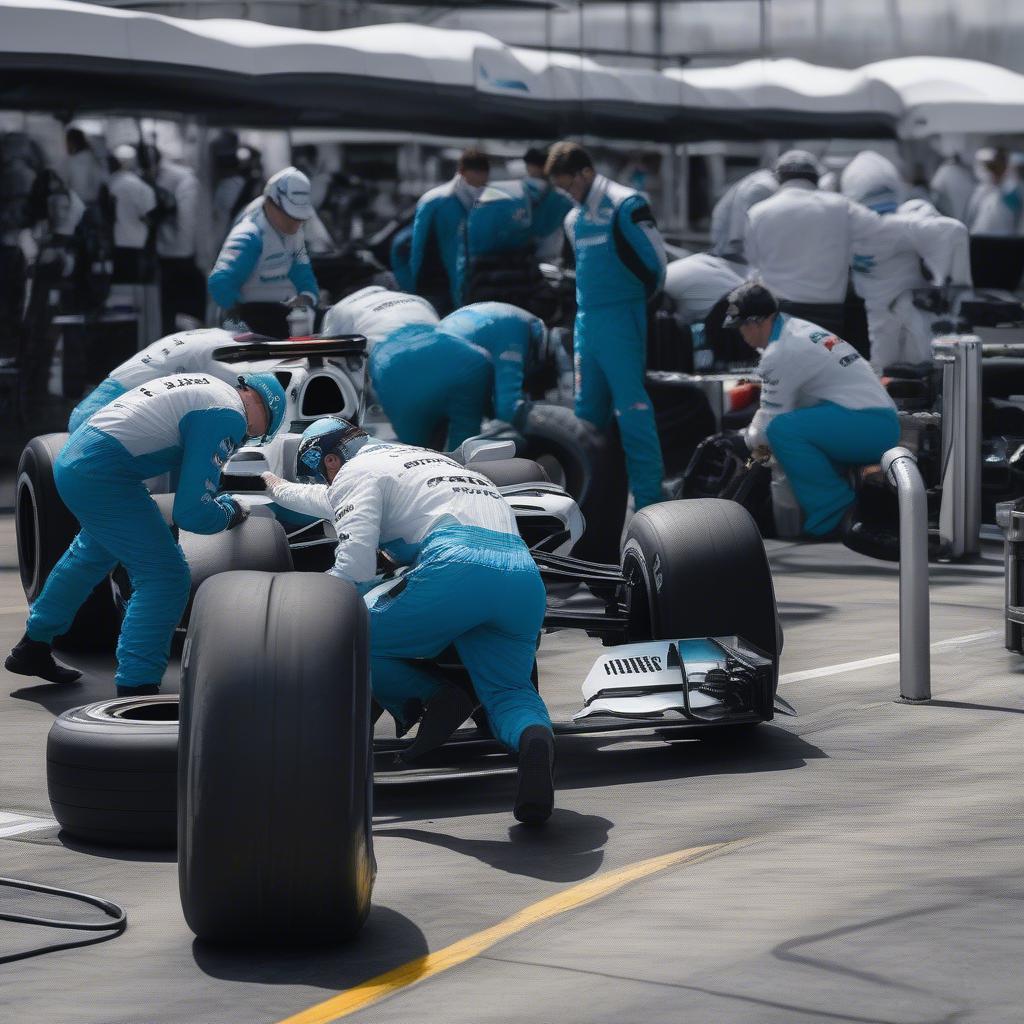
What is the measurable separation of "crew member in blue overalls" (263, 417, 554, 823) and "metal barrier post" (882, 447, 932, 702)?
74.5 inches

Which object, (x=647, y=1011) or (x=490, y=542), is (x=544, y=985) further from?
(x=490, y=542)

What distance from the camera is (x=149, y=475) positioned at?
7.46m

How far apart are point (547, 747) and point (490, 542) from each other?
66 cm

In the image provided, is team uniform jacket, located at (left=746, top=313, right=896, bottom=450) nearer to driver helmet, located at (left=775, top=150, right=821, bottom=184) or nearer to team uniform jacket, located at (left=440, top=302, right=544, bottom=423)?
team uniform jacket, located at (left=440, top=302, right=544, bottom=423)

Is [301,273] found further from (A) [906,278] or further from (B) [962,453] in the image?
(A) [906,278]

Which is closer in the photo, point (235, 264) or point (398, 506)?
point (398, 506)

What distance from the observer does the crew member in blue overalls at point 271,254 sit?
11516mm

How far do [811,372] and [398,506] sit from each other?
515 cm

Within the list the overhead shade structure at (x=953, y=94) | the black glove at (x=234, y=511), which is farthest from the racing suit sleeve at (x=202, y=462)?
the overhead shade structure at (x=953, y=94)

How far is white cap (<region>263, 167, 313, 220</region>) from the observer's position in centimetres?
1141

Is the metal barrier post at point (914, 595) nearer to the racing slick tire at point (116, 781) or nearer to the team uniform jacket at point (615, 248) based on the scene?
the racing slick tire at point (116, 781)

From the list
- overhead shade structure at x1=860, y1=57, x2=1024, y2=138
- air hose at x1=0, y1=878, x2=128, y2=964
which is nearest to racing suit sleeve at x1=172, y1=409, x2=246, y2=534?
air hose at x1=0, y1=878, x2=128, y2=964

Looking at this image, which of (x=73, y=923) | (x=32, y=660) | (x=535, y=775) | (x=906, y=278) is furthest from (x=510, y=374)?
(x=73, y=923)

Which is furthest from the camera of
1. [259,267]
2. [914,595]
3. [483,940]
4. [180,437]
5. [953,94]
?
[953,94]
